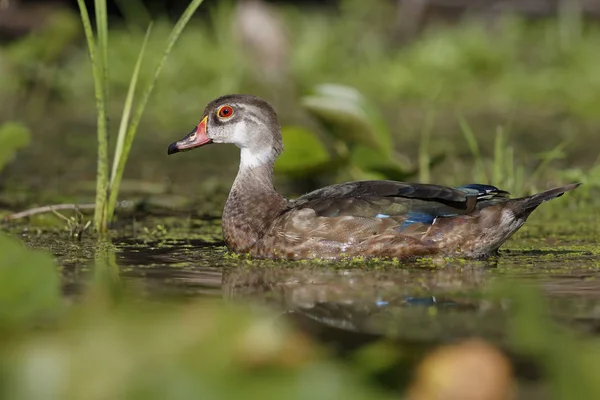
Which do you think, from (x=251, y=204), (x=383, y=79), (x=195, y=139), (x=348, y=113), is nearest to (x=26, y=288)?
(x=251, y=204)

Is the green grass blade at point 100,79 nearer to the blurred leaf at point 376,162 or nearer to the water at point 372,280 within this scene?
the water at point 372,280

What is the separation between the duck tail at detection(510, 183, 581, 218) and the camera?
18.8 feet

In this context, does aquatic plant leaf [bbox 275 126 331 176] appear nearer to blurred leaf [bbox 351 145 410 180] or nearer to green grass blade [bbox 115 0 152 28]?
blurred leaf [bbox 351 145 410 180]

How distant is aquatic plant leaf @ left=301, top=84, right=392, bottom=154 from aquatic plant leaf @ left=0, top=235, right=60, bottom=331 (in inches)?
164

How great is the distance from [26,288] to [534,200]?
120 inches

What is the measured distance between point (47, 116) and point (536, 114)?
4.77 metres

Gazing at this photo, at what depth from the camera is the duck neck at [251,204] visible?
595cm

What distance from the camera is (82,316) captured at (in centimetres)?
294

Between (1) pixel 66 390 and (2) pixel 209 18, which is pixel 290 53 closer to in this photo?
(2) pixel 209 18

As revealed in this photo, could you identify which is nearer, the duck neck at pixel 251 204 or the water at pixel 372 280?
the water at pixel 372 280

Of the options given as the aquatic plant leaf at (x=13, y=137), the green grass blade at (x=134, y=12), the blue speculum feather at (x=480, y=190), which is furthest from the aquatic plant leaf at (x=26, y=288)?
the green grass blade at (x=134, y=12)

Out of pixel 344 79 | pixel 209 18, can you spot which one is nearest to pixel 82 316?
pixel 344 79

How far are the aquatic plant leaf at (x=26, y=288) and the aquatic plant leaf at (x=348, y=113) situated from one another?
417 centimetres

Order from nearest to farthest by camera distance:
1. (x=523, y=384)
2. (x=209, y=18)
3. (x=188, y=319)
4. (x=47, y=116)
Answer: (x=188, y=319) → (x=523, y=384) → (x=47, y=116) → (x=209, y=18)
